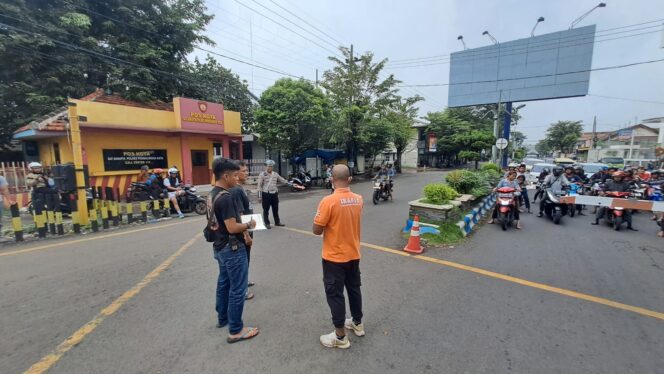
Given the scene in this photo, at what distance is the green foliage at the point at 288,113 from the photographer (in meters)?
16.5

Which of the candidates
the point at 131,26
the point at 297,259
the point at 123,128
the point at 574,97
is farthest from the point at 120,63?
the point at 574,97

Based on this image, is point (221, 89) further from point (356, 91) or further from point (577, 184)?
point (577, 184)

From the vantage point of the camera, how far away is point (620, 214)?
7250mm

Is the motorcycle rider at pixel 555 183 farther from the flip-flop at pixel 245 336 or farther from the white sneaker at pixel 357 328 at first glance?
the flip-flop at pixel 245 336

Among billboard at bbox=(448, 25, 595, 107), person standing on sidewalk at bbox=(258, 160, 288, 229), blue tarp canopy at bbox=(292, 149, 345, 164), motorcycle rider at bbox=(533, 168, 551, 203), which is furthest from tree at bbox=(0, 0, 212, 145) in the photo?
billboard at bbox=(448, 25, 595, 107)

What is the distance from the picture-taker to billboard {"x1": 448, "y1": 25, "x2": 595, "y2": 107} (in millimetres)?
19375

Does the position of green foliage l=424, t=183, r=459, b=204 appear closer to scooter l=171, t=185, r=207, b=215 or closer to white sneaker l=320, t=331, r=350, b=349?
white sneaker l=320, t=331, r=350, b=349

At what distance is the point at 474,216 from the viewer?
7809mm

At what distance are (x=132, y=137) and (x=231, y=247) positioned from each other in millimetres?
13356

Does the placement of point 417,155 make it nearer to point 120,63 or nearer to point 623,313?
point 120,63

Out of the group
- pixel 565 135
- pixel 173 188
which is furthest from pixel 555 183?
pixel 565 135

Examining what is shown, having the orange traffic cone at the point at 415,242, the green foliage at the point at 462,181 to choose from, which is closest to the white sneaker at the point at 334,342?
the orange traffic cone at the point at 415,242

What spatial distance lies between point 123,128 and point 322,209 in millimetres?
13349

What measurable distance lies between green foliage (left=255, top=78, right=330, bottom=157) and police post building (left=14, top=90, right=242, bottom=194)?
5.74 ft
